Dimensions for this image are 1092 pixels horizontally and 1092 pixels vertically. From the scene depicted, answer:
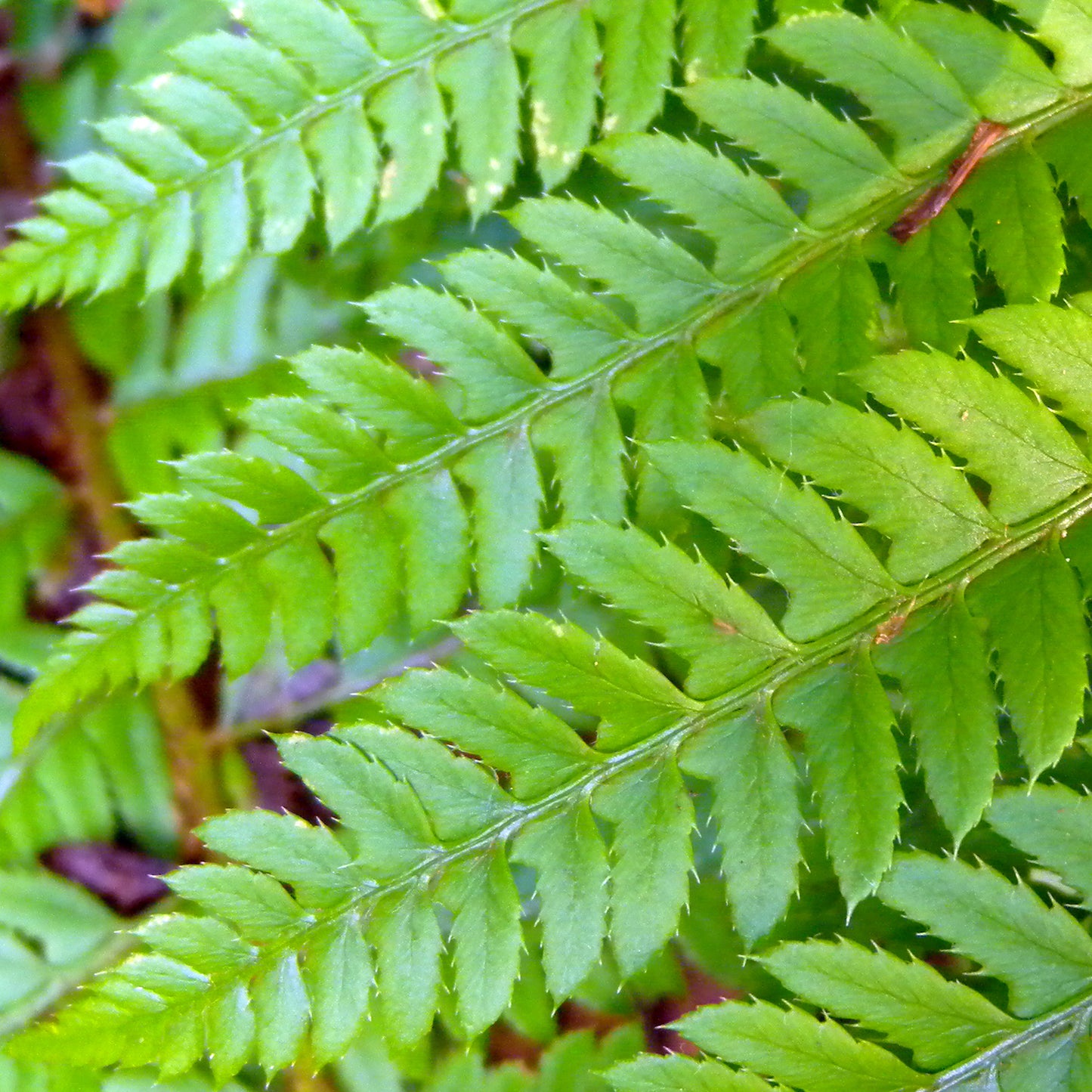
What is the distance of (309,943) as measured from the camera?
3.91 ft

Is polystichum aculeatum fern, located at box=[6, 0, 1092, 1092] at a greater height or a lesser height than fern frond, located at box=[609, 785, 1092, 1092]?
greater

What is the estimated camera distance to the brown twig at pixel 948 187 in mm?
1244

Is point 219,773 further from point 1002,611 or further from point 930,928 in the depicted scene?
point 1002,611

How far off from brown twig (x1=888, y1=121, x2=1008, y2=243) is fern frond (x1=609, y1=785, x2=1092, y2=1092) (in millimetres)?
773

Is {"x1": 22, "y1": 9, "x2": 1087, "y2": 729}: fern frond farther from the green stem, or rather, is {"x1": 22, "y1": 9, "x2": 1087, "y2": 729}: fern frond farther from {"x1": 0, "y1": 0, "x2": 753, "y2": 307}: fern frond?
{"x1": 0, "y1": 0, "x2": 753, "y2": 307}: fern frond

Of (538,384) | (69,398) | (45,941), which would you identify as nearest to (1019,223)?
(538,384)

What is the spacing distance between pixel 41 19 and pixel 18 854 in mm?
1784

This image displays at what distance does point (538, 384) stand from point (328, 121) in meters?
0.55

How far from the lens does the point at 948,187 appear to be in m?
1.26

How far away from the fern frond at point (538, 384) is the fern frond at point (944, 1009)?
61 cm

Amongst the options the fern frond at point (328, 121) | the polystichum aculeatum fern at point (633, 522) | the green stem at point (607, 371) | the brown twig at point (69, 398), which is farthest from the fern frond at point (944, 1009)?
the brown twig at point (69, 398)

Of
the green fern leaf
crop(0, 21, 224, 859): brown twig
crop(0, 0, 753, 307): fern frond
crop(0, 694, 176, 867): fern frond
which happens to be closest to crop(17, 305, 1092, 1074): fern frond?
the green fern leaf

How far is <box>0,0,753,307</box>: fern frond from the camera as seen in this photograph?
1411 millimetres

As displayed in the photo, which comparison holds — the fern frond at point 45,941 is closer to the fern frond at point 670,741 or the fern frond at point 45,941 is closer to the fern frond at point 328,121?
the fern frond at point 670,741
